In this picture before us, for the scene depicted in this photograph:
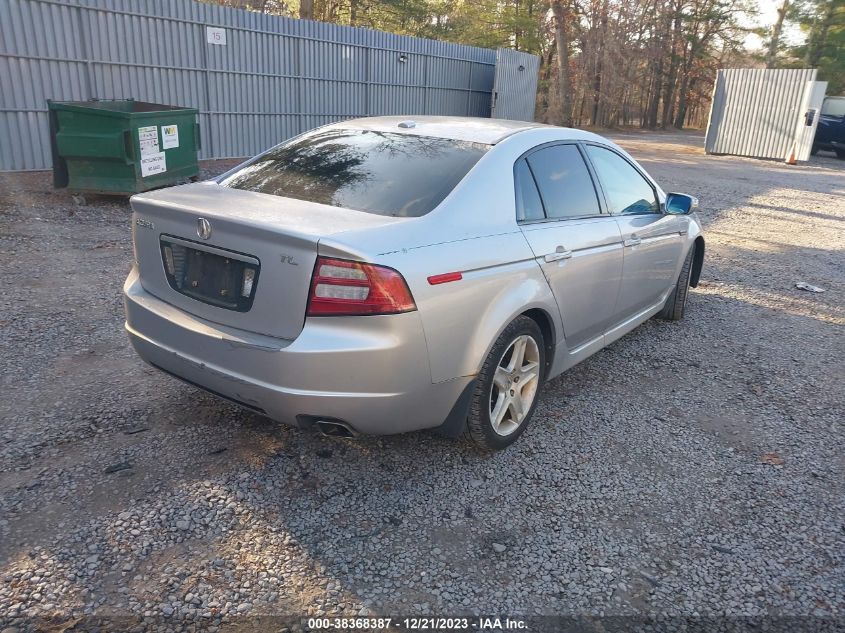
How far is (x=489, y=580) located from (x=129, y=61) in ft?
38.6

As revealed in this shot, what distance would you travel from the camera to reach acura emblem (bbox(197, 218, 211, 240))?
286 centimetres

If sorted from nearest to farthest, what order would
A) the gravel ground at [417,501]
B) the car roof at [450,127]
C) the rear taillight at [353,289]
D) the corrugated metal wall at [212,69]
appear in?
1. the gravel ground at [417,501]
2. the rear taillight at [353,289]
3. the car roof at [450,127]
4. the corrugated metal wall at [212,69]

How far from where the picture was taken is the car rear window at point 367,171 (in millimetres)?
3125

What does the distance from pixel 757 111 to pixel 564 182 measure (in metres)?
21.3

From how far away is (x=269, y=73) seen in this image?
1399 cm

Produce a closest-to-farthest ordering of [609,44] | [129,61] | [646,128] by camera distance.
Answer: [129,61]
[609,44]
[646,128]

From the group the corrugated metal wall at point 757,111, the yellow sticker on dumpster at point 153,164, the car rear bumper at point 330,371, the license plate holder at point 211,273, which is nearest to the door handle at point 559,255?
the car rear bumper at point 330,371

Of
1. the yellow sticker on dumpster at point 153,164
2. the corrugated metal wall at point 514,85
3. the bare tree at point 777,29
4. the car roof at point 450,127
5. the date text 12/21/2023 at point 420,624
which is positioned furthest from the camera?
the bare tree at point 777,29

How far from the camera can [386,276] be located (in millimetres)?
2617

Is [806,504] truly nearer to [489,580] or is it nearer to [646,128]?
[489,580]

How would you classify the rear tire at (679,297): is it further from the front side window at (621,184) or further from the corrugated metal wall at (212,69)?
the corrugated metal wall at (212,69)

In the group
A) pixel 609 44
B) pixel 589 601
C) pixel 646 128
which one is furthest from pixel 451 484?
pixel 646 128

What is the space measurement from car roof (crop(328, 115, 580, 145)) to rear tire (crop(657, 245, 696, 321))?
192 centimetres

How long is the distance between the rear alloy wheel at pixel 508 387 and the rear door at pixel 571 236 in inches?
12.2
